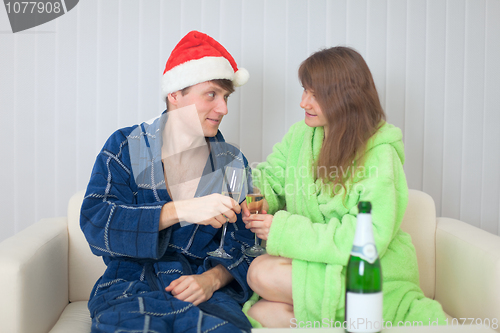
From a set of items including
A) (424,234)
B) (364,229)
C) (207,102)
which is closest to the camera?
(364,229)

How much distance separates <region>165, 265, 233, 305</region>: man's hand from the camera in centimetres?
131

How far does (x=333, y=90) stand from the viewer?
1.41 metres

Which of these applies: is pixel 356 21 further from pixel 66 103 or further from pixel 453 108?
pixel 66 103

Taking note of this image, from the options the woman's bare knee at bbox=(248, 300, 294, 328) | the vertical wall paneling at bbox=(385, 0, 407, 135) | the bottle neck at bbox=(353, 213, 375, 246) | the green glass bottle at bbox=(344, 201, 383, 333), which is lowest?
the woman's bare knee at bbox=(248, 300, 294, 328)

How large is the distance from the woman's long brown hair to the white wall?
0.65m

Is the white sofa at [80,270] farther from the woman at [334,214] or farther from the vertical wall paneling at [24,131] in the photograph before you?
the vertical wall paneling at [24,131]

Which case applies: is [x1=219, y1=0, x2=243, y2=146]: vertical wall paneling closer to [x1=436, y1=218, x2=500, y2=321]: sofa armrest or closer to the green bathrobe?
the green bathrobe

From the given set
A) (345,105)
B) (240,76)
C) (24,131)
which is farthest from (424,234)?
(24,131)

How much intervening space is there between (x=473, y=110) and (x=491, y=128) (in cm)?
15

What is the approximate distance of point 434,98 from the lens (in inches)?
83.5

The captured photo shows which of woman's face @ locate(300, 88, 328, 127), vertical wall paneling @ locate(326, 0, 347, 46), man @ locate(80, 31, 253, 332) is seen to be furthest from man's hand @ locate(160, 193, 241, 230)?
vertical wall paneling @ locate(326, 0, 347, 46)

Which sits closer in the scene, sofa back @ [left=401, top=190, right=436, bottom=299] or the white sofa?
the white sofa

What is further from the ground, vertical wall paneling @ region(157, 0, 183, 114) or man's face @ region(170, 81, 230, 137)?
vertical wall paneling @ region(157, 0, 183, 114)

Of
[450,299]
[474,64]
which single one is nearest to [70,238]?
[450,299]
